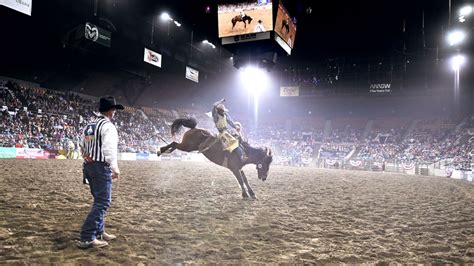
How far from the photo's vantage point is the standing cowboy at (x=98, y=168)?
12.5ft

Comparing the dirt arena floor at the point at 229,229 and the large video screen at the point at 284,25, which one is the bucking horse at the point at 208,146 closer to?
the dirt arena floor at the point at 229,229

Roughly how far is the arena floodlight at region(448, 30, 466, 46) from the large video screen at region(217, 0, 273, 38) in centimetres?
1648

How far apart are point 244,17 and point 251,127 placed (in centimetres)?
3284

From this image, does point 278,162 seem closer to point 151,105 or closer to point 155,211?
point 151,105

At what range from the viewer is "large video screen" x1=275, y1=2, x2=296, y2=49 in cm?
1549

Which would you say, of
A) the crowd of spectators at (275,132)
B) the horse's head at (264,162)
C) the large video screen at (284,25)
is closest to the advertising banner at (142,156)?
the crowd of spectators at (275,132)

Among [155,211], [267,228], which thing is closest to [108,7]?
[155,211]

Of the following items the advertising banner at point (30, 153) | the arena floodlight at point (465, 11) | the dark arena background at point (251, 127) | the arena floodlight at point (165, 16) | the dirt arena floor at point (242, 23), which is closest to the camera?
the dark arena background at point (251, 127)

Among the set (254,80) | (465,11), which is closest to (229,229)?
(465,11)

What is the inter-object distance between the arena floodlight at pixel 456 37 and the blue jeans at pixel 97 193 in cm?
2689

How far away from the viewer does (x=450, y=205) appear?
8.56 meters

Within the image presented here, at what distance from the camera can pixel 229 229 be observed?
5.05 m

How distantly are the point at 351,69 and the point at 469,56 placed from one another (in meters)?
10.2

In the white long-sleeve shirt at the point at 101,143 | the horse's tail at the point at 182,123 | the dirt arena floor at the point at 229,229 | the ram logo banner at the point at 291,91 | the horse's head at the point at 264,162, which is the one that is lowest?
the dirt arena floor at the point at 229,229
